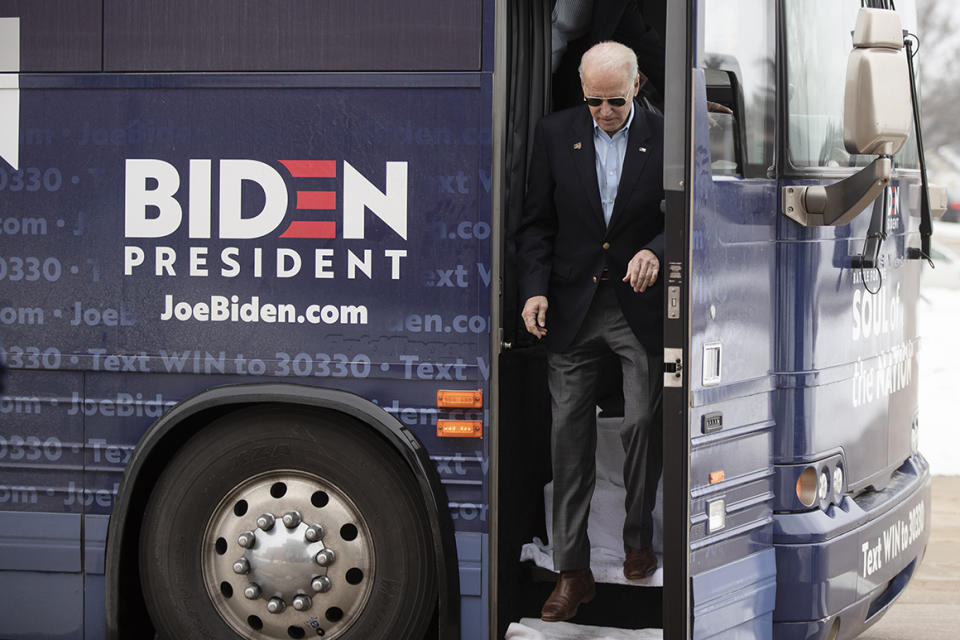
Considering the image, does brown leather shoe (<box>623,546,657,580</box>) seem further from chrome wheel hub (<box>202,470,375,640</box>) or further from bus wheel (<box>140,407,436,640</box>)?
chrome wheel hub (<box>202,470,375,640</box>)

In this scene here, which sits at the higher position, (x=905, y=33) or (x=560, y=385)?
(x=905, y=33)

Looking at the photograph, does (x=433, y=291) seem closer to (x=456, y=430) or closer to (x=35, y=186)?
(x=456, y=430)

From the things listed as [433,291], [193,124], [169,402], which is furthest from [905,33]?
[169,402]

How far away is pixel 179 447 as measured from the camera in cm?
418

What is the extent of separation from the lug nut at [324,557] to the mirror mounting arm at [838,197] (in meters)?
1.93

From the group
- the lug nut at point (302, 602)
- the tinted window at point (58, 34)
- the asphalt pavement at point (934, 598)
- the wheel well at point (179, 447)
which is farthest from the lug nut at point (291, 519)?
the asphalt pavement at point (934, 598)

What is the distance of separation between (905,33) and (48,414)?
Answer: 3635 millimetres

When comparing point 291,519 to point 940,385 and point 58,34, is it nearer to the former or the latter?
point 58,34

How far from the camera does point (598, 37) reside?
459 cm

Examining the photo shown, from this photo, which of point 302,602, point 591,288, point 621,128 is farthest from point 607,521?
point 621,128

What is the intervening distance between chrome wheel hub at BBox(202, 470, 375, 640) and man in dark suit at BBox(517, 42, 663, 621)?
30.5 inches

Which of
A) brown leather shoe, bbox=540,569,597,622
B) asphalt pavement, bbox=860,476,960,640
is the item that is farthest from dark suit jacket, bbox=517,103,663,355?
asphalt pavement, bbox=860,476,960,640

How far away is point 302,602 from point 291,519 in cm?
28

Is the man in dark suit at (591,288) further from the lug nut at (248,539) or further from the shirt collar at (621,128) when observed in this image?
the lug nut at (248,539)
